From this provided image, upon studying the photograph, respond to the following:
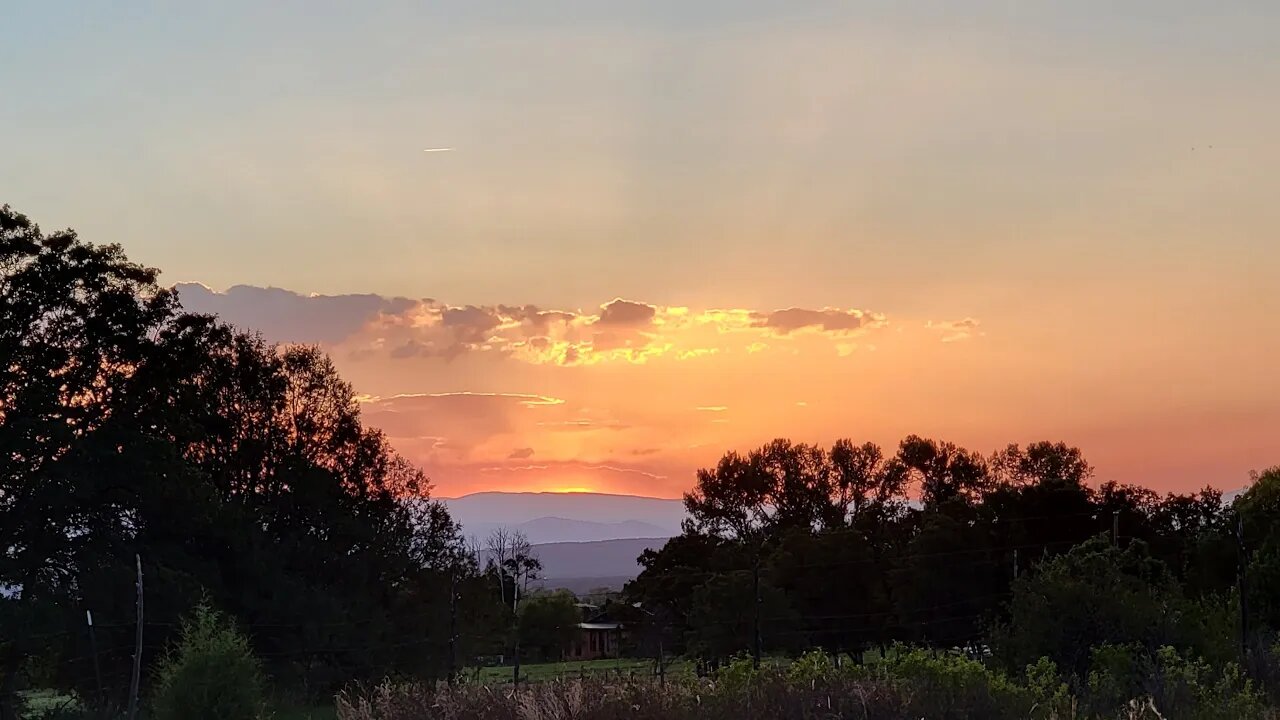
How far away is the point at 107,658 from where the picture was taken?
36469 mm

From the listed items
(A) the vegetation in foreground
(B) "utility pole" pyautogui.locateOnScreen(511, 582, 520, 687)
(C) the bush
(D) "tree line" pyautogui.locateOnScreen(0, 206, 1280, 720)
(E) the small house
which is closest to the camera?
(A) the vegetation in foreground

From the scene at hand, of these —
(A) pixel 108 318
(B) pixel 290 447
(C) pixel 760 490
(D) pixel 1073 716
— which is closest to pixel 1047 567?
(D) pixel 1073 716

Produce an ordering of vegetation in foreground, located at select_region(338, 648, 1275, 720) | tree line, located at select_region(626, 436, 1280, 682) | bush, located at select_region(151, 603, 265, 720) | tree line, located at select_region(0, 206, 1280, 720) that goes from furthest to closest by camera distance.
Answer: tree line, located at select_region(626, 436, 1280, 682) < tree line, located at select_region(0, 206, 1280, 720) < bush, located at select_region(151, 603, 265, 720) < vegetation in foreground, located at select_region(338, 648, 1275, 720)

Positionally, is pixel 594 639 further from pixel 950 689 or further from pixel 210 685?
pixel 950 689

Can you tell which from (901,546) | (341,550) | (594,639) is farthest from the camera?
(594,639)

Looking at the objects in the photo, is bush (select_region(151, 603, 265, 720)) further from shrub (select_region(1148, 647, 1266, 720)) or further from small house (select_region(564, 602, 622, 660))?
small house (select_region(564, 602, 622, 660))

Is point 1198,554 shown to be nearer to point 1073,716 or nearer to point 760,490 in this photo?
point 760,490

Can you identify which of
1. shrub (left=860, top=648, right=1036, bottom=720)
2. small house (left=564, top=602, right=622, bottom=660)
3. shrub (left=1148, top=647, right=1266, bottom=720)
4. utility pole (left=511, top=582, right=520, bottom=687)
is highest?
shrub (left=860, top=648, right=1036, bottom=720)

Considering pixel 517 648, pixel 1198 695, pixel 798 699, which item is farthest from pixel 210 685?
pixel 517 648

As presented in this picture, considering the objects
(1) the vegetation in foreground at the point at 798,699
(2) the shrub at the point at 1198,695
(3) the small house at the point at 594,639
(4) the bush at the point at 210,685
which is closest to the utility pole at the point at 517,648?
(1) the vegetation in foreground at the point at 798,699

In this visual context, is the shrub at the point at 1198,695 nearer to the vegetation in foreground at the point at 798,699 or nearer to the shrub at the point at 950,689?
the vegetation in foreground at the point at 798,699

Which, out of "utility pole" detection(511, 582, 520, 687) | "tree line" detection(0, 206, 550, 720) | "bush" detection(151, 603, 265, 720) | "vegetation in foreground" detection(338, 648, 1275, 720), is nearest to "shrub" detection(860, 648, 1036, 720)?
"vegetation in foreground" detection(338, 648, 1275, 720)

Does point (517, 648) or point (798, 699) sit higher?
point (798, 699)

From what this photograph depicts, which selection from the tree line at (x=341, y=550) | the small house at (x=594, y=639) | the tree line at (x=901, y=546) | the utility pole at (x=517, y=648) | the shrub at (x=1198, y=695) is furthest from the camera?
the small house at (x=594, y=639)
